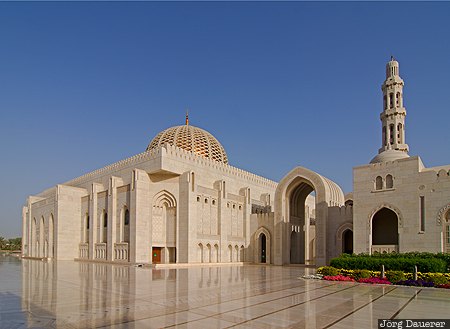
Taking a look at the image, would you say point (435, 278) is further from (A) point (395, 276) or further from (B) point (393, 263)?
(B) point (393, 263)

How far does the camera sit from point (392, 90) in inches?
1117

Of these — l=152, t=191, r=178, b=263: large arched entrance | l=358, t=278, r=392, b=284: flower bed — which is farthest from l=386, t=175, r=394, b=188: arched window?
l=152, t=191, r=178, b=263: large arched entrance

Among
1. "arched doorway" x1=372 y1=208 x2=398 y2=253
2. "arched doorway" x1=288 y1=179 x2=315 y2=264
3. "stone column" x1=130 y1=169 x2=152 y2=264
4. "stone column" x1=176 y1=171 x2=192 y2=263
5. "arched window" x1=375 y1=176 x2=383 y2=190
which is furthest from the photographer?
"arched doorway" x1=288 y1=179 x2=315 y2=264

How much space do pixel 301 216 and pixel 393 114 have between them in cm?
1257

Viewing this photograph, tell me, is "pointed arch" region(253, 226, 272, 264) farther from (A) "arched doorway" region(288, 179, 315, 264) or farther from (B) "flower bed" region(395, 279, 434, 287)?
(B) "flower bed" region(395, 279, 434, 287)

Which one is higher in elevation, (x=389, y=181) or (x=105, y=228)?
(x=389, y=181)

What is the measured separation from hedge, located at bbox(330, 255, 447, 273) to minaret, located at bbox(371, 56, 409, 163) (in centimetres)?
1059

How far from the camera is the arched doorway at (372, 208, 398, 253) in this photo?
25.7m

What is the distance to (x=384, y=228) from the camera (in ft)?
86.2

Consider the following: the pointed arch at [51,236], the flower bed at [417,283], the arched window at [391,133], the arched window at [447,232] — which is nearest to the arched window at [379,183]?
the arched window at [447,232]

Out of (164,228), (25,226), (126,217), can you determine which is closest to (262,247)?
(164,228)

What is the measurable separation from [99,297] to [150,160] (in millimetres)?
20035

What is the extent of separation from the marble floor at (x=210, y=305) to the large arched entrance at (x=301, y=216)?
14704mm

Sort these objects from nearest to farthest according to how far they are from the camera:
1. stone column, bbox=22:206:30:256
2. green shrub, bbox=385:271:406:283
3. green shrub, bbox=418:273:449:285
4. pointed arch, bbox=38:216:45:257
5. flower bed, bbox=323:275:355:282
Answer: green shrub, bbox=418:273:449:285 < green shrub, bbox=385:271:406:283 < flower bed, bbox=323:275:355:282 < pointed arch, bbox=38:216:45:257 < stone column, bbox=22:206:30:256
